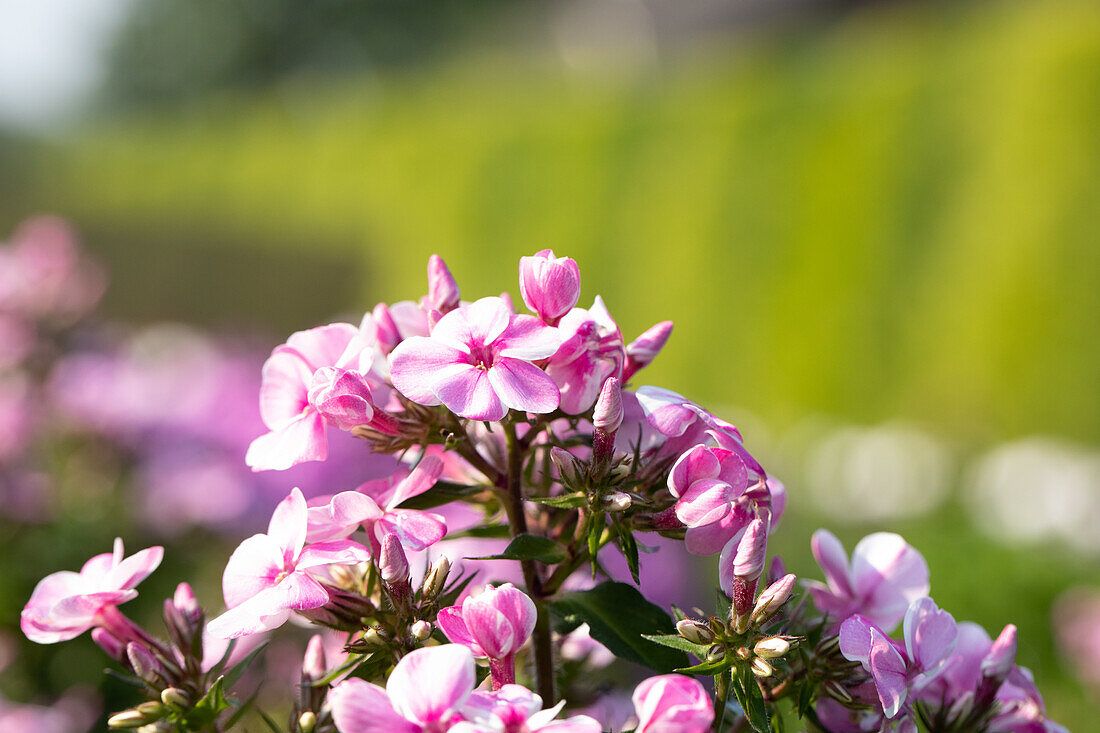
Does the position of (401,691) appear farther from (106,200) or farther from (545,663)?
(106,200)

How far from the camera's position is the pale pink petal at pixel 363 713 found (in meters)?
0.63

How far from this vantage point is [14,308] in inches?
95.0

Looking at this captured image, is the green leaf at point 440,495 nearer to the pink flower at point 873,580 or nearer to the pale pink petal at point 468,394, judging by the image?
the pale pink petal at point 468,394

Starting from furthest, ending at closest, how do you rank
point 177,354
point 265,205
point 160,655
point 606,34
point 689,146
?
point 606,34, point 265,205, point 689,146, point 177,354, point 160,655

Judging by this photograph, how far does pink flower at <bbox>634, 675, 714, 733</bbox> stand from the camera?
26.4 inches

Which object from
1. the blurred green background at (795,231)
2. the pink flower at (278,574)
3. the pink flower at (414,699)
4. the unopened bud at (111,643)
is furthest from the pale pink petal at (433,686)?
the blurred green background at (795,231)

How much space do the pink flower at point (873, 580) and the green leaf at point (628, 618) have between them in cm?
15

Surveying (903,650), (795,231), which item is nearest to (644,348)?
(903,650)

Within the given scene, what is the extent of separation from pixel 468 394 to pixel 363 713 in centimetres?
24

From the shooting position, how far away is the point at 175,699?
0.87 meters

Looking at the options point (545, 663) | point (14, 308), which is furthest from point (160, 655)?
point (14, 308)

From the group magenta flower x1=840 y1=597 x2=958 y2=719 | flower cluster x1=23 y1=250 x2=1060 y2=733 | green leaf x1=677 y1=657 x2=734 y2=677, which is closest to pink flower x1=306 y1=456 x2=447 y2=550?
flower cluster x1=23 y1=250 x2=1060 y2=733

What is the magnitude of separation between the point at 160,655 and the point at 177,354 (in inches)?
92.3

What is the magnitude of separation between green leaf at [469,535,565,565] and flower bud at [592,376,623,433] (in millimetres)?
107
